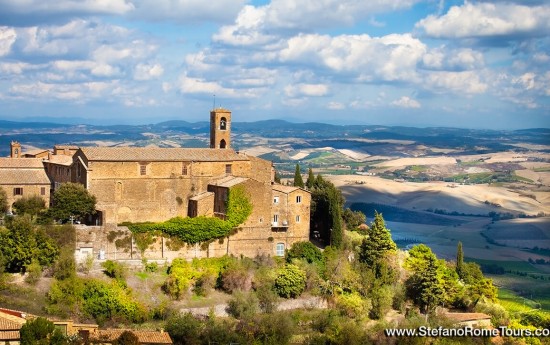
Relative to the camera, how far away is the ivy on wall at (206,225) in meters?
41.6

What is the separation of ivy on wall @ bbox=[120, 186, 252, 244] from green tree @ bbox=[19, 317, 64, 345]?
11.3 metres

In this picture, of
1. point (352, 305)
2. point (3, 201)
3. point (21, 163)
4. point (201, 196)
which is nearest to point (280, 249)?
point (201, 196)

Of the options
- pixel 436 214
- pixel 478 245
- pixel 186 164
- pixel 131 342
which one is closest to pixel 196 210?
pixel 186 164

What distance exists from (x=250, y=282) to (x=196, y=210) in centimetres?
554

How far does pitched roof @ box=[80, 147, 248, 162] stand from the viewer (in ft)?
140

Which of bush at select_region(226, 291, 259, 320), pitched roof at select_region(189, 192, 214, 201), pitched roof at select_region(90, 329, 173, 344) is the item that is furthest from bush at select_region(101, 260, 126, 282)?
pitched roof at select_region(189, 192, 214, 201)

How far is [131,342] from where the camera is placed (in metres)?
30.8

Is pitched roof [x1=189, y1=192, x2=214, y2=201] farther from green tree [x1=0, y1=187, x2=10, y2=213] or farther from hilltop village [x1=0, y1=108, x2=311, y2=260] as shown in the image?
green tree [x1=0, y1=187, x2=10, y2=213]

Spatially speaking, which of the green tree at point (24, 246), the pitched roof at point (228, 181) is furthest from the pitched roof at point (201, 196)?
the green tree at point (24, 246)

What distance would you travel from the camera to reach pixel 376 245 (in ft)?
146

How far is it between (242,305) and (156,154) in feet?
36.2

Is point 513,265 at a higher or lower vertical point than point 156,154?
lower

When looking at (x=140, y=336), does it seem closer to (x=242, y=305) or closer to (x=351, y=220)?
(x=242, y=305)

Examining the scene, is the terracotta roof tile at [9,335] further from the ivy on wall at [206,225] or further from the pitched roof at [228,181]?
the pitched roof at [228,181]
